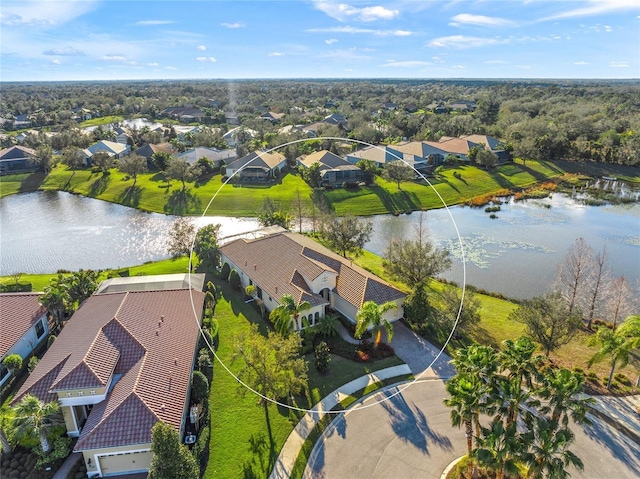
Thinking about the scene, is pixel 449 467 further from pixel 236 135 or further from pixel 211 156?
pixel 236 135

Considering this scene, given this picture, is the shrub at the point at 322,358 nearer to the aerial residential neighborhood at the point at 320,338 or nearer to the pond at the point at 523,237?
the aerial residential neighborhood at the point at 320,338

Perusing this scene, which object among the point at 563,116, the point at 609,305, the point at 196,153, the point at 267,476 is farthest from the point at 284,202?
the point at 563,116

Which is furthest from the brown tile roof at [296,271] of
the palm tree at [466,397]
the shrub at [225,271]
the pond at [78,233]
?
the pond at [78,233]

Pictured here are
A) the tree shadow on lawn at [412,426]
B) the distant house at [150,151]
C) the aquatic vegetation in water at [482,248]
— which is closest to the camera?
the tree shadow on lawn at [412,426]

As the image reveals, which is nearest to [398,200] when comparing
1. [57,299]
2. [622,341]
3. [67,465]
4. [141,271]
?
[141,271]

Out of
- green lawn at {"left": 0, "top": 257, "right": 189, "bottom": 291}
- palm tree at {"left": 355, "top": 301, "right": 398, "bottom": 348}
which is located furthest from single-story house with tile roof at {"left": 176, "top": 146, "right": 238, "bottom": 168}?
palm tree at {"left": 355, "top": 301, "right": 398, "bottom": 348}

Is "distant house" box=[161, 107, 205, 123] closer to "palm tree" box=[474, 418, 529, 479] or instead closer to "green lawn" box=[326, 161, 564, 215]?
"green lawn" box=[326, 161, 564, 215]
